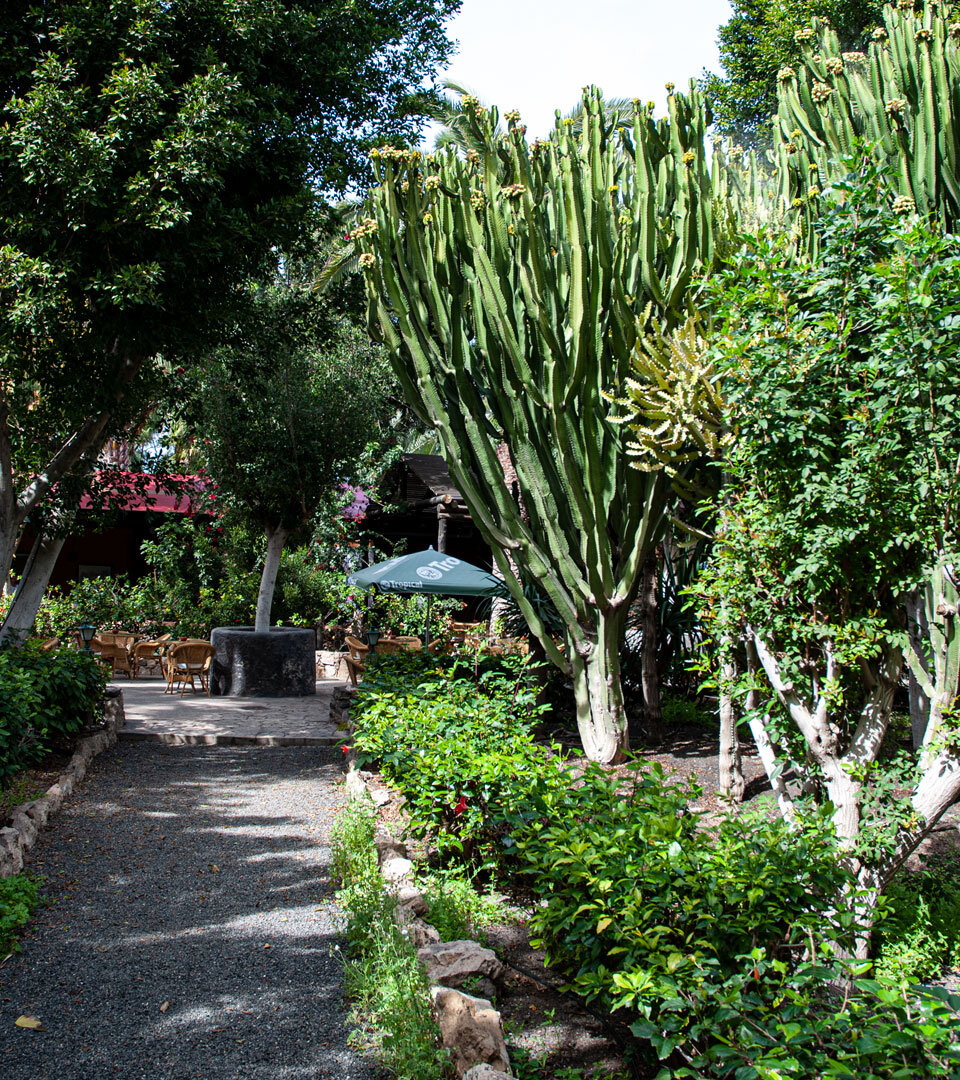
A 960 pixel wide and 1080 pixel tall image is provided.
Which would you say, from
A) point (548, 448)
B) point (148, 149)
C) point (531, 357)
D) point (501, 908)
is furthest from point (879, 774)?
point (148, 149)

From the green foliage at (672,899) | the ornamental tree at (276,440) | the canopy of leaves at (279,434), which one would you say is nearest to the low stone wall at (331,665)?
the ornamental tree at (276,440)

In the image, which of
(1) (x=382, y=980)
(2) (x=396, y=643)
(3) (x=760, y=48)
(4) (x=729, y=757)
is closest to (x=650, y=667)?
(4) (x=729, y=757)

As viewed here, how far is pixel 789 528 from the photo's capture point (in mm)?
3561

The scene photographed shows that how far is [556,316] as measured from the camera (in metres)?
6.12

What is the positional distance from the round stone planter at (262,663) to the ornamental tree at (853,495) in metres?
9.52

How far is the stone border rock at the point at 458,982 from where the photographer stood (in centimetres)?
273

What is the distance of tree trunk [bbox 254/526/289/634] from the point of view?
41.8 ft

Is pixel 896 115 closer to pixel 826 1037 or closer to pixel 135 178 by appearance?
pixel 826 1037

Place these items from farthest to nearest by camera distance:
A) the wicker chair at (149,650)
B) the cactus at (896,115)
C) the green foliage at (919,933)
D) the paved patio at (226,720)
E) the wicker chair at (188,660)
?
the wicker chair at (149,650) → the wicker chair at (188,660) → the paved patio at (226,720) → the cactus at (896,115) → the green foliage at (919,933)

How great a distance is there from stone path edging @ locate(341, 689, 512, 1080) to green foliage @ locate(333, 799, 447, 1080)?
49 millimetres

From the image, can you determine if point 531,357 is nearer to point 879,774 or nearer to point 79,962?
point 879,774

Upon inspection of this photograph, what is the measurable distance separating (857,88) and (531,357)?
8.71ft

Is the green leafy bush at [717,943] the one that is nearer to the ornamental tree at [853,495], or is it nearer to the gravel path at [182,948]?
the ornamental tree at [853,495]

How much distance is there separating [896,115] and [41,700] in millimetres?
6891
